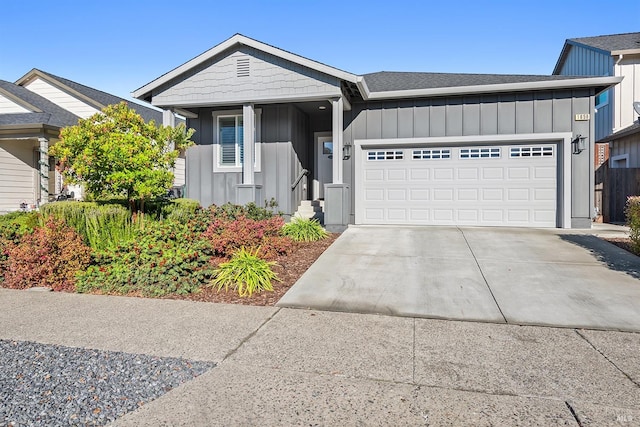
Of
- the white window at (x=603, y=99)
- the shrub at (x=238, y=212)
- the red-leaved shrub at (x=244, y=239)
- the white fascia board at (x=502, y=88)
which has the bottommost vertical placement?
the red-leaved shrub at (x=244, y=239)

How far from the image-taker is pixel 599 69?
51.9 ft

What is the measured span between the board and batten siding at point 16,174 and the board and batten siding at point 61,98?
2379 millimetres

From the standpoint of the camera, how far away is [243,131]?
10.6 m

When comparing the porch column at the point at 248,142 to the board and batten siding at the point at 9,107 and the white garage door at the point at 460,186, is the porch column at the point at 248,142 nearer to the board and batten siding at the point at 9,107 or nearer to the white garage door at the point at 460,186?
the white garage door at the point at 460,186

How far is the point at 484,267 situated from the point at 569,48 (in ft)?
62.4

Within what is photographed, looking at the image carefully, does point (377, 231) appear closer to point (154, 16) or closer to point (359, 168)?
point (359, 168)

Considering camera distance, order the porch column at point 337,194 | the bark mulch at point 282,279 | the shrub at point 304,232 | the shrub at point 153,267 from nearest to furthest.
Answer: the bark mulch at point 282,279
the shrub at point 153,267
the shrub at point 304,232
the porch column at point 337,194

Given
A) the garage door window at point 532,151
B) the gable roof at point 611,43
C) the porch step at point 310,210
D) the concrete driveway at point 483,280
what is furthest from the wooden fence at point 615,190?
the porch step at point 310,210

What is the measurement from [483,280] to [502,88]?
19.9 ft

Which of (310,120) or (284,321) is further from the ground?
(310,120)

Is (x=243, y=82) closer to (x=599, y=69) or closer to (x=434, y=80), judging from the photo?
(x=434, y=80)

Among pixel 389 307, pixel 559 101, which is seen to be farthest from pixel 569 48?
pixel 389 307

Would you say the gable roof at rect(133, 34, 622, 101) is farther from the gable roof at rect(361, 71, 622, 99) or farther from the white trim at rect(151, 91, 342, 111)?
the white trim at rect(151, 91, 342, 111)

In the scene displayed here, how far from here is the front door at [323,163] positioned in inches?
479
